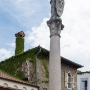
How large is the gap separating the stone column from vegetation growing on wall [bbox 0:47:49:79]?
11.7m

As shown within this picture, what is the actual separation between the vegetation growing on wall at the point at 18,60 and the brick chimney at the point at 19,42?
4.89 feet

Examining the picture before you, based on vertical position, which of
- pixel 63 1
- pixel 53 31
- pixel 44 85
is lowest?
pixel 44 85

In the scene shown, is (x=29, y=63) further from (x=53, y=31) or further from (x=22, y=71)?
(x=53, y=31)

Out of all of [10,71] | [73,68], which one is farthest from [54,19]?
[73,68]

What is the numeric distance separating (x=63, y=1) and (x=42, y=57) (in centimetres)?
1214

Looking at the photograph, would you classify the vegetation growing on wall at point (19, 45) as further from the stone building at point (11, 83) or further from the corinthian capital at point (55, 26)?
the corinthian capital at point (55, 26)

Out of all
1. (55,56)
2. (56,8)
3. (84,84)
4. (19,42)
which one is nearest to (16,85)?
(55,56)

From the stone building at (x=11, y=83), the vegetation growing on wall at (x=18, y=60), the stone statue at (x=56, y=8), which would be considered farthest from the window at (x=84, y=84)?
the stone statue at (x=56, y=8)

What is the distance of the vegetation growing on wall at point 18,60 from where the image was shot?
72.8 ft

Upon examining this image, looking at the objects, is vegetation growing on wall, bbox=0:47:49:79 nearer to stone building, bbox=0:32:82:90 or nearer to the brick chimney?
stone building, bbox=0:32:82:90

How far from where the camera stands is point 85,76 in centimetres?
3566

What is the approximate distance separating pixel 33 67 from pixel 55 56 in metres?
12.2

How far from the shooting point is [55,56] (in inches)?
390

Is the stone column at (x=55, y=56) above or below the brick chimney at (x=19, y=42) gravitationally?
below
